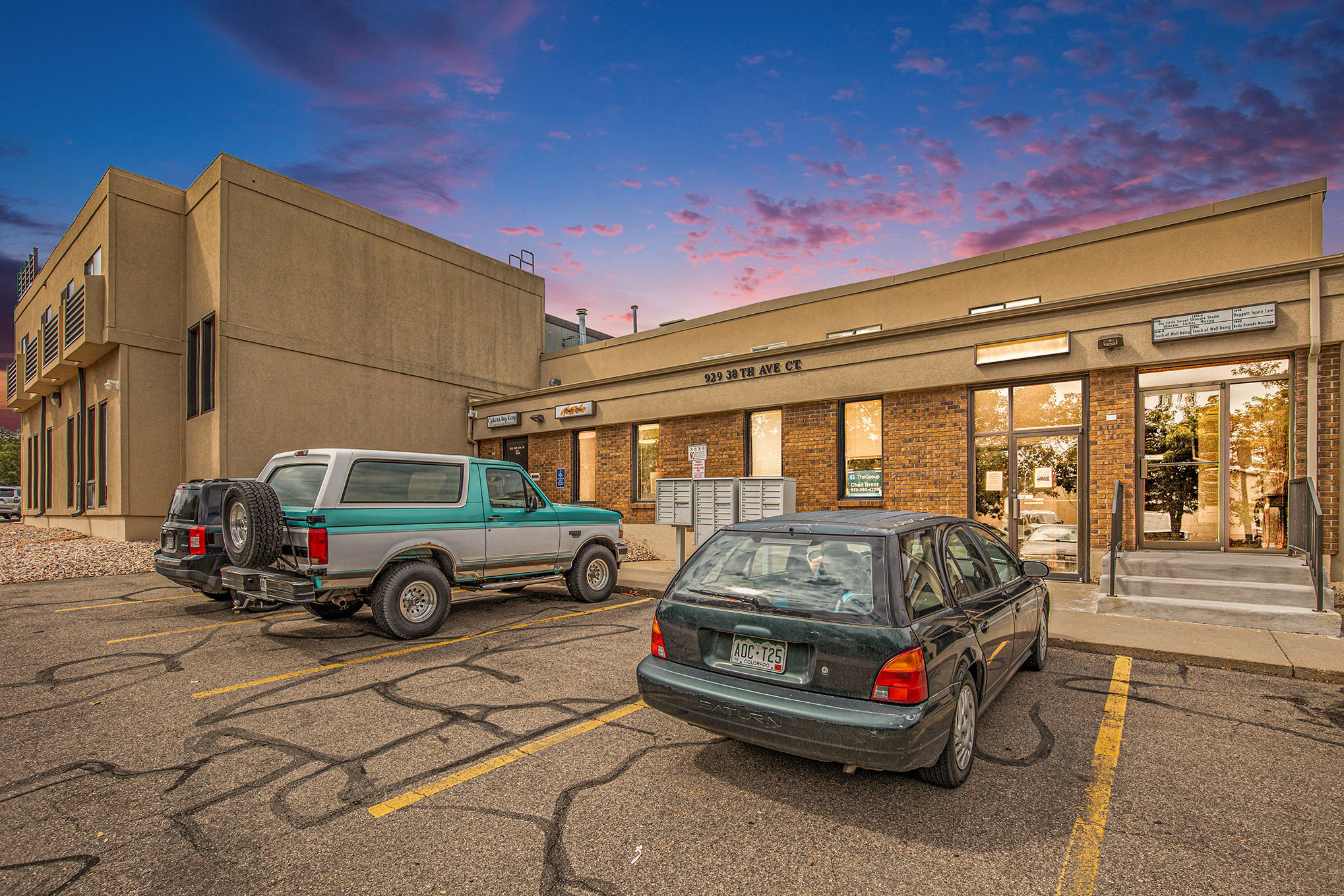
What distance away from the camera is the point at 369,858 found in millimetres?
2814

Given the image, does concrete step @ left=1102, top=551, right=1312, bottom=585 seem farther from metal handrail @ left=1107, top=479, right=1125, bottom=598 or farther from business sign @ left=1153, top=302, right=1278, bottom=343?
business sign @ left=1153, top=302, right=1278, bottom=343

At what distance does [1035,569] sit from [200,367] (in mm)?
18503

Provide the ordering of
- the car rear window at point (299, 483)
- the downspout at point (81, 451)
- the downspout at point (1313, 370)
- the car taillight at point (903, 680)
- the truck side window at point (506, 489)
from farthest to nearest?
the downspout at point (81, 451) < the downspout at point (1313, 370) < the truck side window at point (506, 489) < the car rear window at point (299, 483) < the car taillight at point (903, 680)

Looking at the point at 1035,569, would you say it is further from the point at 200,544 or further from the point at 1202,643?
the point at 200,544

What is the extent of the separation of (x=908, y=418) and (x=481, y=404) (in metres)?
13.8

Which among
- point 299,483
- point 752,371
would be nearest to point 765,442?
point 752,371

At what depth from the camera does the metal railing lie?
6.88 meters

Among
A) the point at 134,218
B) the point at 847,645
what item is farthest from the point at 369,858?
the point at 134,218

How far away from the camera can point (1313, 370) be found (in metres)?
8.48

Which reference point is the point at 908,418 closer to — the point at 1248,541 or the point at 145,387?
the point at 1248,541

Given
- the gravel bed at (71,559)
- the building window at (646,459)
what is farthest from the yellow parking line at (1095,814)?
the gravel bed at (71,559)

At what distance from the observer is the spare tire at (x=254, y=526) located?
6.23 meters

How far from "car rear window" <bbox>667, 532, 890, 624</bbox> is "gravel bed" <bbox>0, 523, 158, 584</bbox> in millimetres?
12217

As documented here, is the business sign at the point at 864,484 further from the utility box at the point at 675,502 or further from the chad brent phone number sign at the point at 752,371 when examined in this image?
the utility box at the point at 675,502
